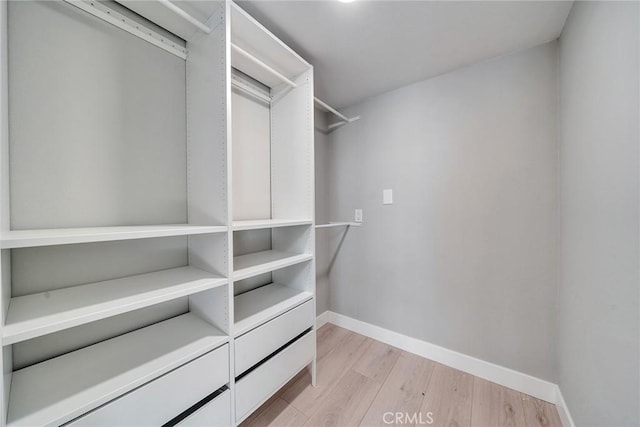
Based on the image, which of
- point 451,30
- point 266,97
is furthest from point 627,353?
point 266,97

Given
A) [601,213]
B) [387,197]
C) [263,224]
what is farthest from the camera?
[387,197]

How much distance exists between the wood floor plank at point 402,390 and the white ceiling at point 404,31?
2.31 metres

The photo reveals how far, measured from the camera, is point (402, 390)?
1.55 m

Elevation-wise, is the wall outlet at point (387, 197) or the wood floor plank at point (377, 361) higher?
the wall outlet at point (387, 197)

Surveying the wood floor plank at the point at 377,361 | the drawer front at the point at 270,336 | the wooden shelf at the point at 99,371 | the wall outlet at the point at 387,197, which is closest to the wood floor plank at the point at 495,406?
the wood floor plank at the point at 377,361

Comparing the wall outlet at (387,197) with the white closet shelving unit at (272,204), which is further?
the wall outlet at (387,197)

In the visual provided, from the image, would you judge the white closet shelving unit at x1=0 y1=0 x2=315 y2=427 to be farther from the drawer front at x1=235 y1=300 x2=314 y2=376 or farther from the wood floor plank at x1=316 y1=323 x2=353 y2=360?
the wood floor plank at x1=316 y1=323 x2=353 y2=360

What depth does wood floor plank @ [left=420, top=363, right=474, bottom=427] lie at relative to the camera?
1.34m

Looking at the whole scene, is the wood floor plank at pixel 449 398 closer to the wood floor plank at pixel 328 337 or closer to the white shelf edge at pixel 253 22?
the wood floor plank at pixel 328 337

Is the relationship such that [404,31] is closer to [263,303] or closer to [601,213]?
[601,213]

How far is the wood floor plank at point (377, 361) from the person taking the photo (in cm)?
171

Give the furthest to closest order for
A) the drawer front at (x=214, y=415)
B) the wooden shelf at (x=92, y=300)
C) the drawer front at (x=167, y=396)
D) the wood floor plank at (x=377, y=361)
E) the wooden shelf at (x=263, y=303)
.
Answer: the wood floor plank at (x=377, y=361)
the wooden shelf at (x=263, y=303)
the drawer front at (x=214, y=415)
the drawer front at (x=167, y=396)
the wooden shelf at (x=92, y=300)

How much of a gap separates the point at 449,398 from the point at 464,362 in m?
0.36

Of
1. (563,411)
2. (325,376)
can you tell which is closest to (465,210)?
(563,411)
